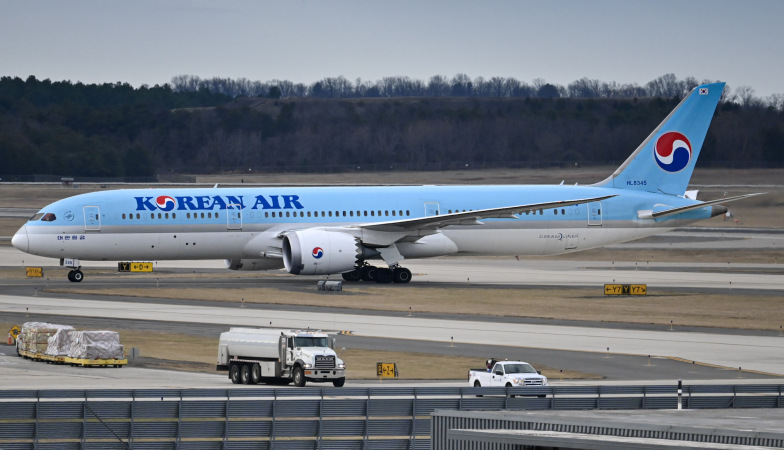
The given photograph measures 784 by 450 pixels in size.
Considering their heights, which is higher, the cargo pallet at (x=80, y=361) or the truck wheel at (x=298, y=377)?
the truck wheel at (x=298, y=377)

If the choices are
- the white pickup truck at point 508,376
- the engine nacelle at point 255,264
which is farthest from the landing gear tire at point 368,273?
the white pickup truck at point 508,376

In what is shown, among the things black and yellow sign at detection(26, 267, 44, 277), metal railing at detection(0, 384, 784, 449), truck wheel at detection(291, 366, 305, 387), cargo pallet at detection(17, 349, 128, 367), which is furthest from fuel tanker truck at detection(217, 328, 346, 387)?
black and yellow sign at detection(26, 267, 44, 277)

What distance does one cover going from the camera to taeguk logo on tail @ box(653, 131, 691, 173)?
238ft

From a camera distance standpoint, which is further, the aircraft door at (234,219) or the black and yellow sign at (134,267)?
the black and yellow sign at (134,267)

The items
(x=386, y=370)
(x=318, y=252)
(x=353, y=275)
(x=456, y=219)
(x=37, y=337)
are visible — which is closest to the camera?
(x=386, y=370)

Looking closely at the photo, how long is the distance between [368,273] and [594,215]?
1389cm

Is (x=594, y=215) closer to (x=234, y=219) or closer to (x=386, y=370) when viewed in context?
(x=234, y=219)

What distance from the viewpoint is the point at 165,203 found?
64438 mm

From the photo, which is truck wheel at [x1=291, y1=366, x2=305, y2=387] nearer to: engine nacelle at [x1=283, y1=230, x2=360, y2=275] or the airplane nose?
engine nacelle at [x1=283, y1=230, x2=360, y2=275]

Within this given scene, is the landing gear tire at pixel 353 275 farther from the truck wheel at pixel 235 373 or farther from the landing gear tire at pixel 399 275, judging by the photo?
the truck wheel at pixel 235 373

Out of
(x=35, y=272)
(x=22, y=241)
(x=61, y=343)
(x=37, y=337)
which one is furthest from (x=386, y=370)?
(x=35, y=272)

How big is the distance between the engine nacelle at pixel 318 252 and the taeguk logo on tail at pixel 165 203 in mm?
6402

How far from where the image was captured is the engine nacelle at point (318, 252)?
6281 cm

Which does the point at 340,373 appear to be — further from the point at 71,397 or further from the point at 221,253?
the point at 221,253
